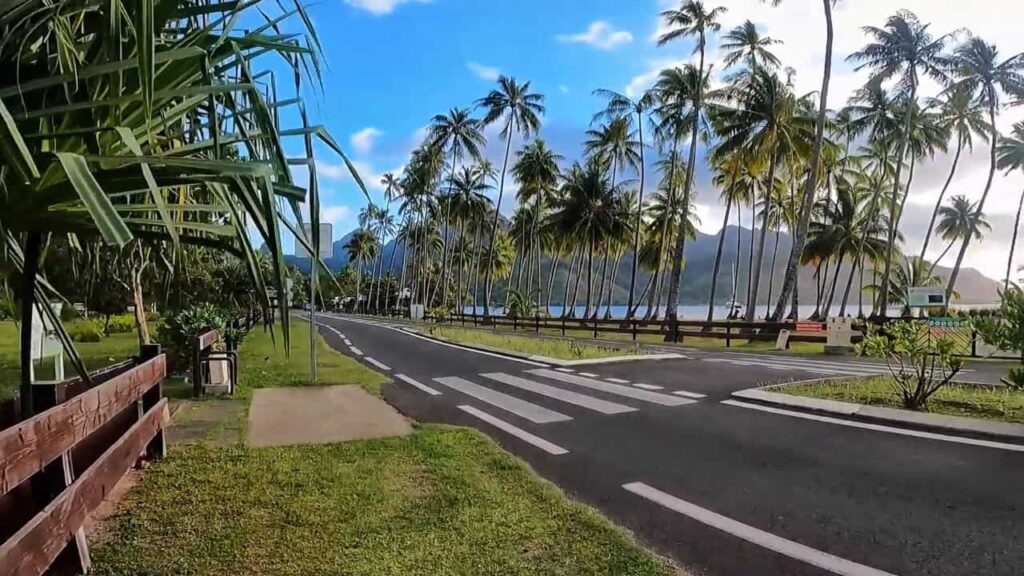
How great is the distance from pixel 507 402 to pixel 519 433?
2.15m

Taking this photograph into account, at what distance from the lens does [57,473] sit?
9.81ft

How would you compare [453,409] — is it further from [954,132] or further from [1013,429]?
[954,132]

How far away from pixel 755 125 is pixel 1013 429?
2527cm

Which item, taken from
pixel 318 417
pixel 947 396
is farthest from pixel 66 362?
pixel 947 396

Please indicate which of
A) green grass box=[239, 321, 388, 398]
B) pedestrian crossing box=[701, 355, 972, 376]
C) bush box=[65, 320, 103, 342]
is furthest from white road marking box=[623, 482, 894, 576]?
bush box=[65, 320, 103, 342]

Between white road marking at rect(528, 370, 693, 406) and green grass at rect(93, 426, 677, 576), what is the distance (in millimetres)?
4240

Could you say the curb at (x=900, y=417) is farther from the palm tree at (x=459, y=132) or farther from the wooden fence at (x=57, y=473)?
the palm tree at (x=459, y=132)

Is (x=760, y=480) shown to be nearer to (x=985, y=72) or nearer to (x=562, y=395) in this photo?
(x=562, y=395)

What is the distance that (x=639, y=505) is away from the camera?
14.7 feet

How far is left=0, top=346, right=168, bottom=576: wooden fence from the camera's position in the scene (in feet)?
7.75

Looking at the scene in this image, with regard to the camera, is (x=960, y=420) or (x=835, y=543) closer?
(x=835, y=543)

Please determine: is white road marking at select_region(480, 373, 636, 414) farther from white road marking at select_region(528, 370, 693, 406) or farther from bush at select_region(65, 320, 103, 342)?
bush at select_region(65, 320, 103, 342)

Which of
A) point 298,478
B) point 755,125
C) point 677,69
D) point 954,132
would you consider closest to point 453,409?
point 298,478

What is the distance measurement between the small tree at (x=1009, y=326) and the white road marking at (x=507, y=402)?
4880 mm
